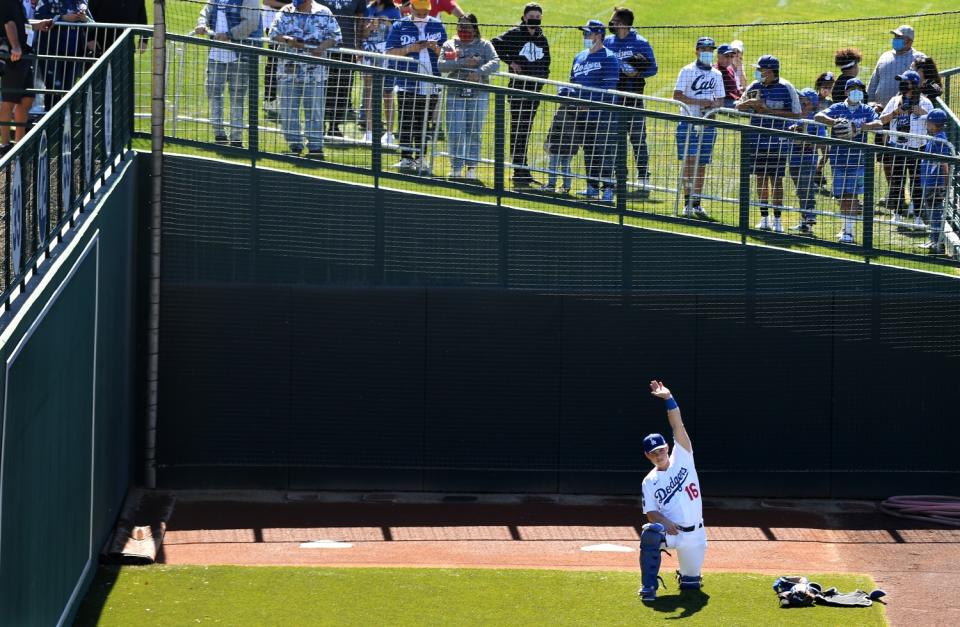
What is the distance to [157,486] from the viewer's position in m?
13.8

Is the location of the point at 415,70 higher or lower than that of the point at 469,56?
lower

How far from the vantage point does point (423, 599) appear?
1111cm

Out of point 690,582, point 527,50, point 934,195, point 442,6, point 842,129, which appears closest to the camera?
point 690,582

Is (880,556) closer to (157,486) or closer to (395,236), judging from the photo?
(395,236)

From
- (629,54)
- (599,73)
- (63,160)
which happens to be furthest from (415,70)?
(63,160)

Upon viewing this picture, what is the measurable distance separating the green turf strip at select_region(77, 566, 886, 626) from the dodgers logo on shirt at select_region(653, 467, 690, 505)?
2.40ft

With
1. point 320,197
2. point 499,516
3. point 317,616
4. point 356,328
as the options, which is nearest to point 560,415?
point 499,516

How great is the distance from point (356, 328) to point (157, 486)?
7.60 feet

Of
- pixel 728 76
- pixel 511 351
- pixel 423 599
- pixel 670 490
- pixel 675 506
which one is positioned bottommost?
pixel 423 599

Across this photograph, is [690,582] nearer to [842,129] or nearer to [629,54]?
[842,129]

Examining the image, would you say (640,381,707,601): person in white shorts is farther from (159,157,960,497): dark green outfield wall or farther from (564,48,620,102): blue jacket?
(564,48,620,102): blue jacket

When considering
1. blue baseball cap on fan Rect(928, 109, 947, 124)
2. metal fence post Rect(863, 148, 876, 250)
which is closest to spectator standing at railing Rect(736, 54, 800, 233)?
metal fence post Rect(863, 148, 876, 250)

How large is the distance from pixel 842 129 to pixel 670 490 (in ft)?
17.7

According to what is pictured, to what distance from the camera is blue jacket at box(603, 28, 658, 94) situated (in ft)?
50.5
